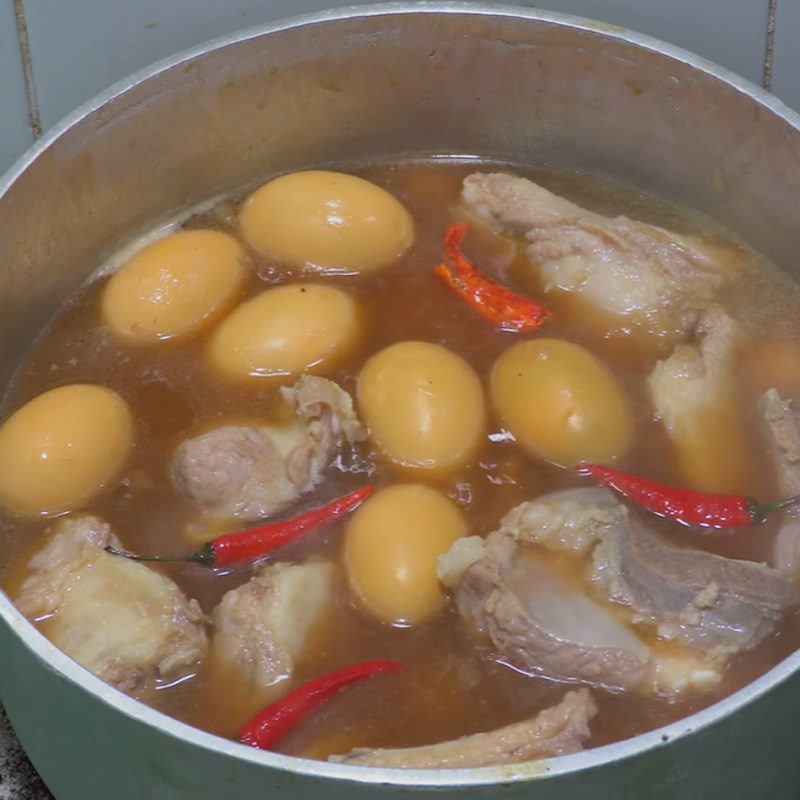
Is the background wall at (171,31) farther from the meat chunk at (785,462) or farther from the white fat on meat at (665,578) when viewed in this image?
the white fat on meat at (665,578)

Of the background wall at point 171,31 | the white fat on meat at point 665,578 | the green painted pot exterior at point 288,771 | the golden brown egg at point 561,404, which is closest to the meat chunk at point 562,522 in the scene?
the white fat on meat at point 665,578

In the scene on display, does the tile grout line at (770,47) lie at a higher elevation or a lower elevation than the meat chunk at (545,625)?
higher

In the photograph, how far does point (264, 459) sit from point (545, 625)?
0.47 metres

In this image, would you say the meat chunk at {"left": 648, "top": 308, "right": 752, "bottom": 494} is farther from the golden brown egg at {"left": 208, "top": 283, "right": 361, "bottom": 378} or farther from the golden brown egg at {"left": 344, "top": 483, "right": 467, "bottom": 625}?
the golden brown egg at {"left": 208, "top": 283, "right": 361, "bottom": 378}

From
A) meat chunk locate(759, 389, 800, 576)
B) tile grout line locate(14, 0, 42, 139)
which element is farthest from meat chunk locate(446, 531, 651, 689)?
tile grout line locate(14, 0, 42, 139)

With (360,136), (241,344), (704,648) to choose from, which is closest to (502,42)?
(360,136)

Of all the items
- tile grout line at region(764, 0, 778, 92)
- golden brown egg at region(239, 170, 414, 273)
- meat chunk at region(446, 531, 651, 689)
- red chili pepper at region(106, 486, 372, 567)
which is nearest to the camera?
meat chunk at region(446, 531, 651, 689)

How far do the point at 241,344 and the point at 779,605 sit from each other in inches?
34.7

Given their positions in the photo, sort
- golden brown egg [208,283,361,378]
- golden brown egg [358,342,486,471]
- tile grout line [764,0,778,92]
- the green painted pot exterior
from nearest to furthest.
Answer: the green painted pot exterior < golden brown egg [358,342,486,471] < golden brown egg [208,283,361,378] < tile grout line [764,0,778,92]

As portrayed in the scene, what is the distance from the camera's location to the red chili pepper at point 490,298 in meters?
2.02

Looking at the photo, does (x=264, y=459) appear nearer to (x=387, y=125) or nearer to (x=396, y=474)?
(x=396, y=474)

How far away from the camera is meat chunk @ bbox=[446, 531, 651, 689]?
5.25 ft

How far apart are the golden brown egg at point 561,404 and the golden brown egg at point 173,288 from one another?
0.48 meters

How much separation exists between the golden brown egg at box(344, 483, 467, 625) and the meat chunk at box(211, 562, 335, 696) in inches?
3.2
